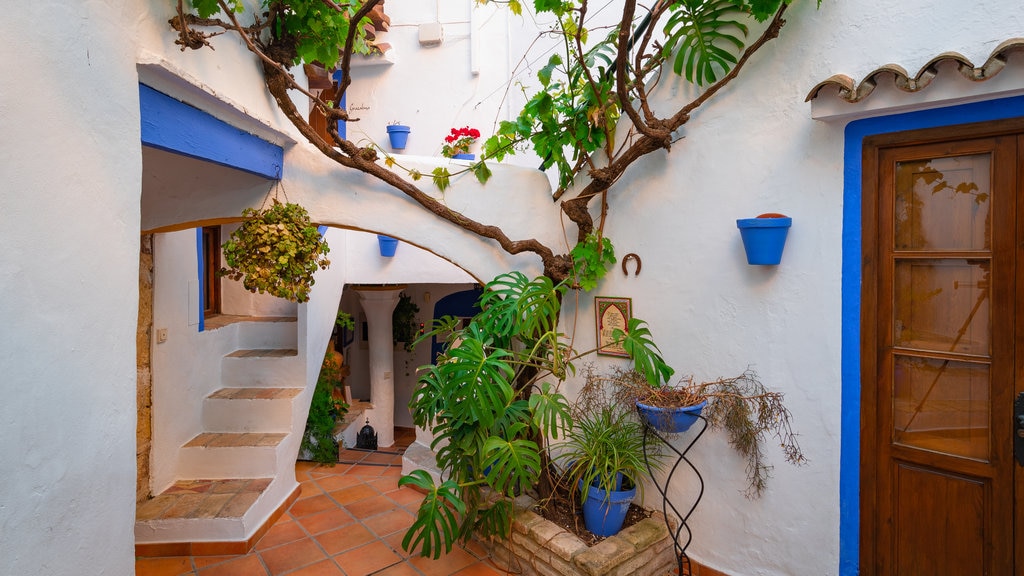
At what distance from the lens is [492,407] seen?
2588 mm

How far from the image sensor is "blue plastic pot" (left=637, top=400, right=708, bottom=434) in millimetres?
2432

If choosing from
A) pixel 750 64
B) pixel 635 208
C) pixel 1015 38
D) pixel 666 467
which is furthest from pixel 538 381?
pixel 1015 38

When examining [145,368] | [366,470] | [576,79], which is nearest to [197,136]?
[576,79]

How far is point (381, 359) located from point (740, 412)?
17.4 feet

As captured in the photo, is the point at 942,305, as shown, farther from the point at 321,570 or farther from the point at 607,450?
the point at 321,570

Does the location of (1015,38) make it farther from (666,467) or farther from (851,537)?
(666,467)

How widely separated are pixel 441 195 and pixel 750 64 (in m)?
1.68

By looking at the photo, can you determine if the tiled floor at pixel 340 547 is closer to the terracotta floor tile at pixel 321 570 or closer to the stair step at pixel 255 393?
the terracotta floor tile at pixel 321 570

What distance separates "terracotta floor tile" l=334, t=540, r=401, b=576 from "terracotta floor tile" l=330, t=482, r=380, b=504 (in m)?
0.79

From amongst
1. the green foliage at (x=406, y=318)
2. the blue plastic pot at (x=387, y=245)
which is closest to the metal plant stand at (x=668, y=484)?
the blue plastic pot at (x=387, y=245)

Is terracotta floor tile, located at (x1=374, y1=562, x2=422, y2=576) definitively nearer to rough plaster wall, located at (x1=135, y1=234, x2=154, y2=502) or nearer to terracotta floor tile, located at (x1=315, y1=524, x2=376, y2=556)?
terracotta floor tile, located at (x1=315, y1=524, x2=376, y2=556)

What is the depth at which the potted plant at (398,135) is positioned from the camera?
212 inches

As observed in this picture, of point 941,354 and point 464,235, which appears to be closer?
point 941,354

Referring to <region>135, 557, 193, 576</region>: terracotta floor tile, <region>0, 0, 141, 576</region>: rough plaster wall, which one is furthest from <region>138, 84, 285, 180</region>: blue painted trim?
<region>135, 557, 193, 576</region>: terracotta floor tile
